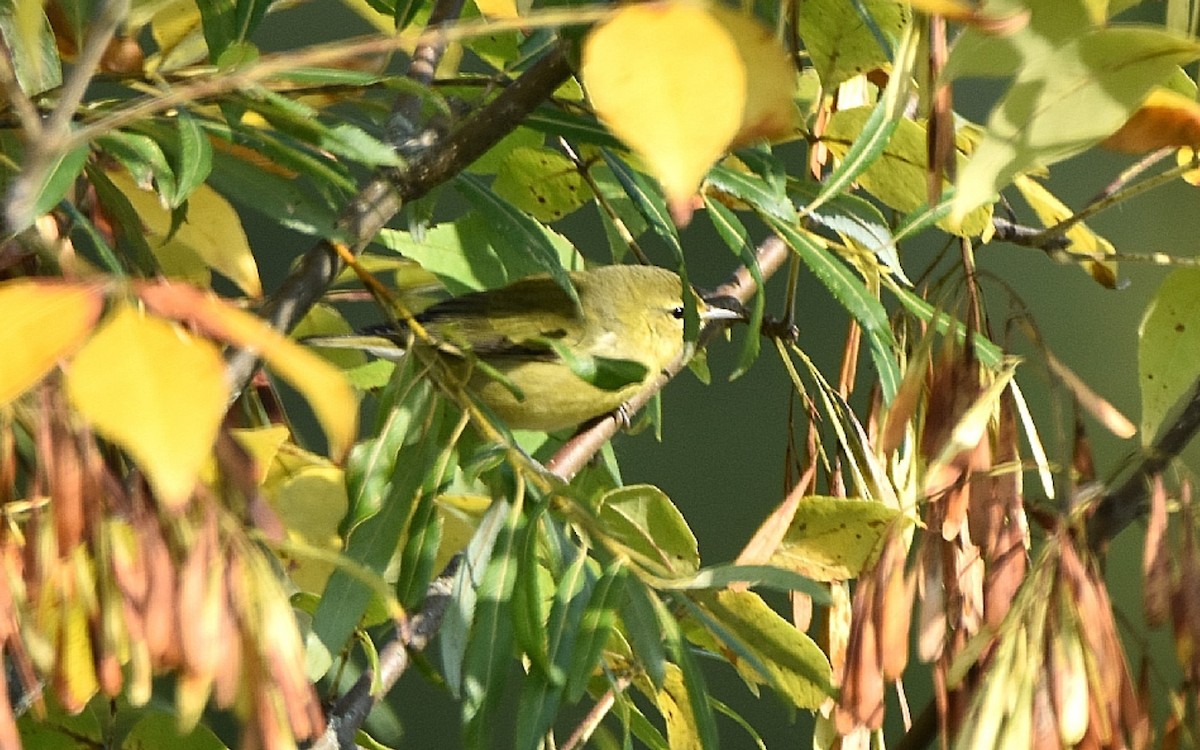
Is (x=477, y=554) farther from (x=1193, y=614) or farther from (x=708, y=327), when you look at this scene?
(x=708, y=327)

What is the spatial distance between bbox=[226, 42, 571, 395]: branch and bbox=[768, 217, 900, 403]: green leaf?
0.67 ft

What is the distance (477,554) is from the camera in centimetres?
76

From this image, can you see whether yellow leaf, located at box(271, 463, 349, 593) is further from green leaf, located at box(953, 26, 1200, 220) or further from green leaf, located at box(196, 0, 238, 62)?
green leaf, located at box(953, 26, 1200, 220)

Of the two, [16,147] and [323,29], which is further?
[323,29]

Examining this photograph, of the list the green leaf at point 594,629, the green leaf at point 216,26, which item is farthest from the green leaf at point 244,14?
the green leaf at point 594,629

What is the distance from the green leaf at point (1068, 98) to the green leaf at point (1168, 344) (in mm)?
147

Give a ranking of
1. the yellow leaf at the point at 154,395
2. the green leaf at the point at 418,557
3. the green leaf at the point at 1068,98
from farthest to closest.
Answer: the green leaf at the point at 418,557, the green leaf at the point at 1068,98, the yellow leaf at the point at 154,395

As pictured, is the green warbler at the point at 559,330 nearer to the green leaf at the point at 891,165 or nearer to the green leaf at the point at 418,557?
the green leaf at the point at 891,165

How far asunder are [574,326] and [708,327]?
0.70m

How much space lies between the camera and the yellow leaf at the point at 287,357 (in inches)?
13.0

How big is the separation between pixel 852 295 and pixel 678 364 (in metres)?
0.30

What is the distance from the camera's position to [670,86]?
1.09 ft

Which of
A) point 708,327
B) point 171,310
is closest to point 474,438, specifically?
point 708,327

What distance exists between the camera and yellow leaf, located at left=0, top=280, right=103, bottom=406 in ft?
1.07
